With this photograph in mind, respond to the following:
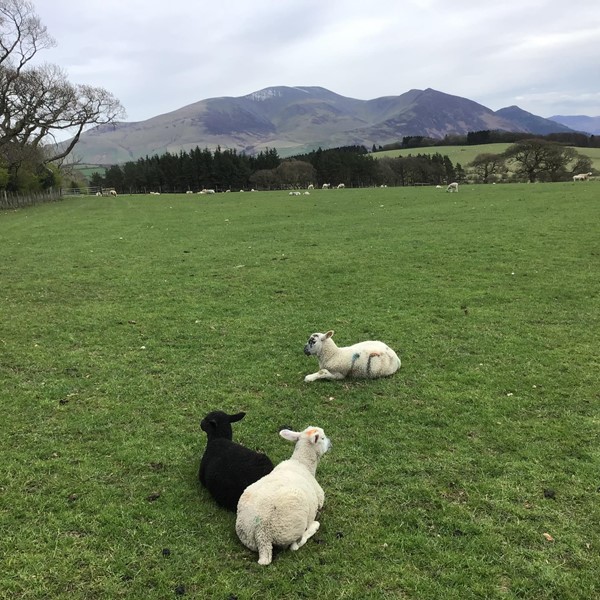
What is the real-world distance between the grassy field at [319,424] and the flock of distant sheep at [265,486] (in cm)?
18

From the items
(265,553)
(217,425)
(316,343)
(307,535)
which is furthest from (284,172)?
(265,553)

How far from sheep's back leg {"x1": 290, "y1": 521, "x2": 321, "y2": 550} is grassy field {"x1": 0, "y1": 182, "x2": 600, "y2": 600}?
2.3 inches

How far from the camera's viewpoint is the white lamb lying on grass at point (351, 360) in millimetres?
7605

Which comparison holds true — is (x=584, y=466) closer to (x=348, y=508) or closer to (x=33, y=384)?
(x=348, y=508)

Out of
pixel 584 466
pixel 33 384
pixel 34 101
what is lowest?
pixel 584 466

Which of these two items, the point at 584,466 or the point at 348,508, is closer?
the point at 348,508

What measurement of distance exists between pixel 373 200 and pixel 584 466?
35.7m

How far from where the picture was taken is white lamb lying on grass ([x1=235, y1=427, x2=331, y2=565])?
13.7ft

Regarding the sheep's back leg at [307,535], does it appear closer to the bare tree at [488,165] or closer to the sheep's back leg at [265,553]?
the sheep's back leg at [265,553]

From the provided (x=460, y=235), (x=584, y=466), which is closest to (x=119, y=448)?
(x=584, y=466)

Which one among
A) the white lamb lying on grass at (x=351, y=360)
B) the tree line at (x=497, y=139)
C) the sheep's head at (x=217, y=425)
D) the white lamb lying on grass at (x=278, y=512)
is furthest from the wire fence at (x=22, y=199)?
the tree line at (x=497, y=139)

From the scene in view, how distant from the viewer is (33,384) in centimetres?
762

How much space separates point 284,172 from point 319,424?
94810mm

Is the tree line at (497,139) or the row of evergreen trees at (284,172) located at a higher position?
the tree line at (497,139)
